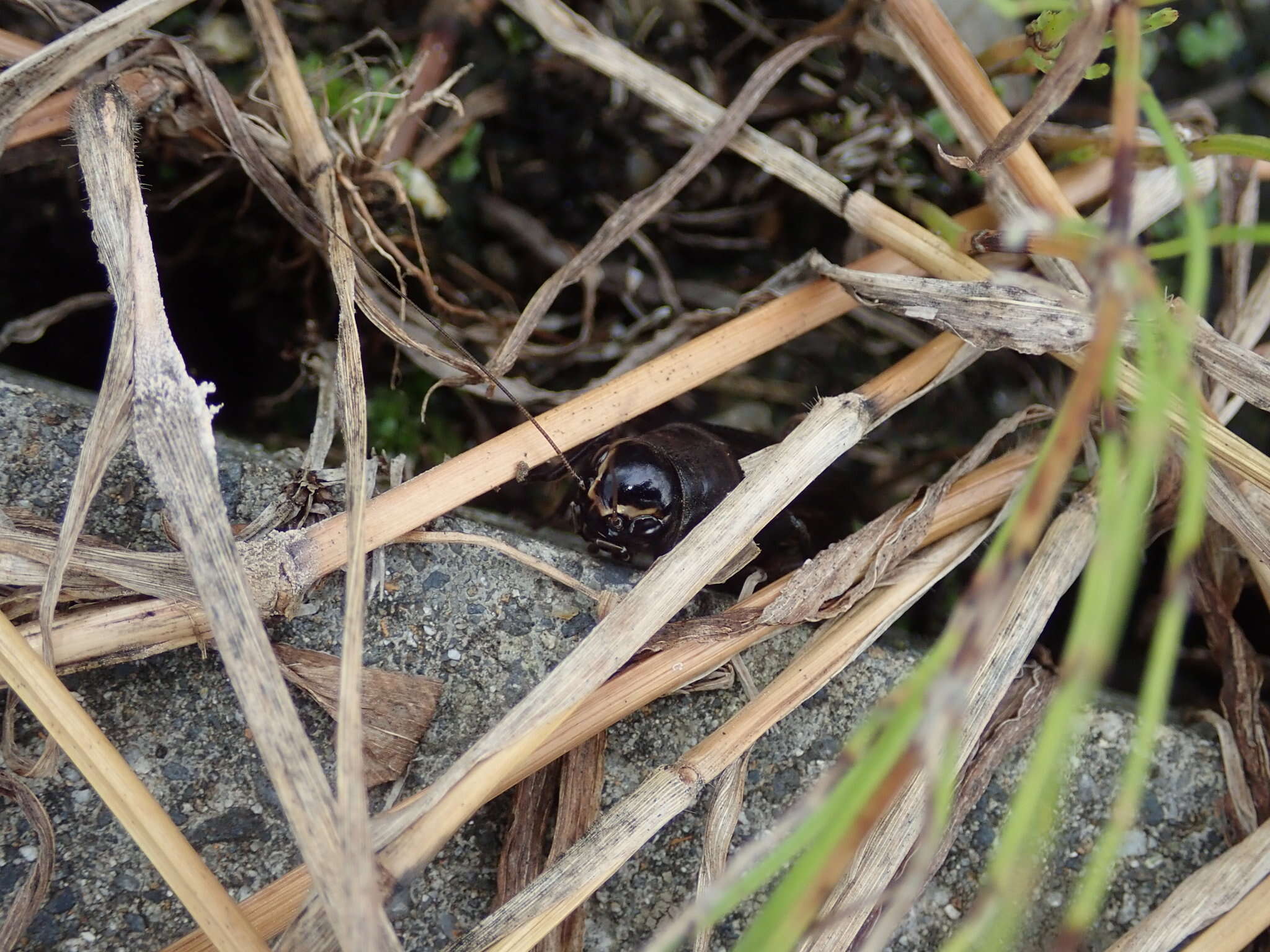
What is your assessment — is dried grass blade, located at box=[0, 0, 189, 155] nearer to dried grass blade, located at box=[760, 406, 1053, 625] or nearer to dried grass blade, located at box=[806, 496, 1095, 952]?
dried grass blade, located at box=[760, 406, 1053, 625]

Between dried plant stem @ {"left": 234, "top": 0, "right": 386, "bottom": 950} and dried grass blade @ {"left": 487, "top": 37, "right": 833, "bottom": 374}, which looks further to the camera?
dried grass blade @ {"left": 487, "top": 37, "right": 833, "bottom": 374}

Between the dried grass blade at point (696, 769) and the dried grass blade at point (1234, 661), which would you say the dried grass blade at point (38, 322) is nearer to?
the dried grass blade at point (696, 769)

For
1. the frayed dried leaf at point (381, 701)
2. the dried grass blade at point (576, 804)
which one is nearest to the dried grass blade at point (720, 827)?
the dried grass blade at point (576, 804)

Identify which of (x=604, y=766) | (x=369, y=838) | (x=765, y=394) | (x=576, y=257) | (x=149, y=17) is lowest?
(x=604, y=766)

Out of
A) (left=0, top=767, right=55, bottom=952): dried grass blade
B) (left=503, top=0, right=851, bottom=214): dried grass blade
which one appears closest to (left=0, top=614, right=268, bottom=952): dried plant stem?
(left=0, top=767, right=55, bottom=952): dried grass blade

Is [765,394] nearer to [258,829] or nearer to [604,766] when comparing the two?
[604,766]

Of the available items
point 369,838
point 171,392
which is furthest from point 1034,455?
point 171,392
